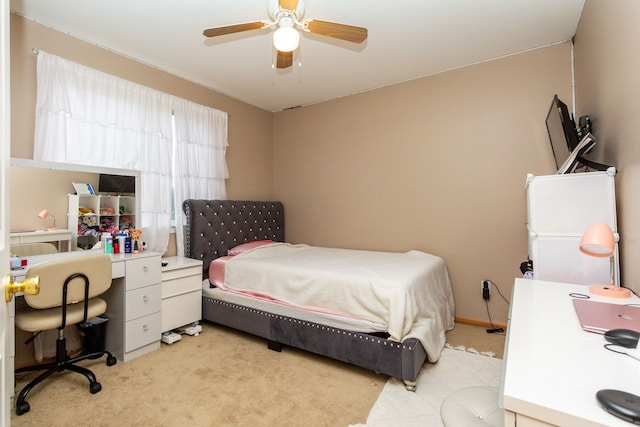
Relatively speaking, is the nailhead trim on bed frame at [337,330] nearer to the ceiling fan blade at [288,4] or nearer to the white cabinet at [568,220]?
the white cabinet at [568,220]

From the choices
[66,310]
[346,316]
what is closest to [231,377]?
[346,316]

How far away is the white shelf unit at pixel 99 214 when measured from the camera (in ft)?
8.13

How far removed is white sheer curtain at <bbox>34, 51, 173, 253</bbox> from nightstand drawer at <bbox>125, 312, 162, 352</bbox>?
771 mm

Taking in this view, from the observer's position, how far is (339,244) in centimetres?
401

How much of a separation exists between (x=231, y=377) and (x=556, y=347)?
6.60 ft

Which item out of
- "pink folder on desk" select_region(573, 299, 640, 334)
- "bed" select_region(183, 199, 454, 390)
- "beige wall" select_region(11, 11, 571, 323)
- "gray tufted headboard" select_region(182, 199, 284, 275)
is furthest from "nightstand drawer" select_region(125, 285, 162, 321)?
"pink folder on desk" select_region(573, 299, 640, 334)

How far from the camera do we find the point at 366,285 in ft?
7.23

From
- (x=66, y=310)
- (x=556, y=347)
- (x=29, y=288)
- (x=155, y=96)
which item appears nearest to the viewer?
(x=29, y=288)

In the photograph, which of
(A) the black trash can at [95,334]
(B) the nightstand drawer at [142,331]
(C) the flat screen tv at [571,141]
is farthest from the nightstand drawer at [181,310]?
(C) the flat screen tv at [571,141]

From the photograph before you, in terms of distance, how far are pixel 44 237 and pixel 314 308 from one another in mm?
2114

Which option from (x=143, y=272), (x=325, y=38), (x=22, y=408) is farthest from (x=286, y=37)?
(x=22, y=408)

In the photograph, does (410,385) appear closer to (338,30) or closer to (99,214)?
(338,30)

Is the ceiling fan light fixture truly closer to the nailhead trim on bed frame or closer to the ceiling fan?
the ceiling fan

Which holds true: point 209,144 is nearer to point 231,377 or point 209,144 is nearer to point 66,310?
point 66,310
